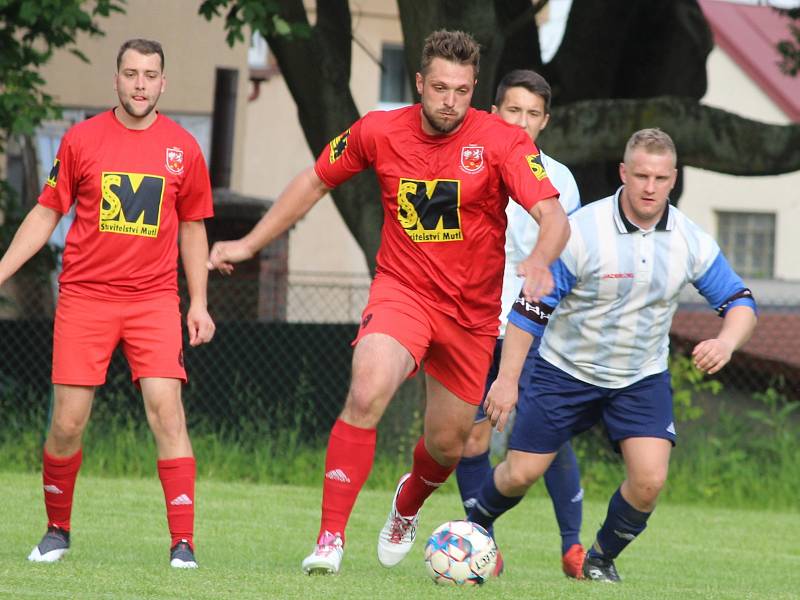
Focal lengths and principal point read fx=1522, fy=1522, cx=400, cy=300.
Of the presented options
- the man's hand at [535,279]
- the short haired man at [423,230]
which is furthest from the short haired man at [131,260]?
the man's hand at [535,279]

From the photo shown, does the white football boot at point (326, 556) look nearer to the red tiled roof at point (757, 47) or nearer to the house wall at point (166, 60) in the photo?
the house wall at point (166, 60)

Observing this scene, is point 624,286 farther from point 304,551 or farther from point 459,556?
point 304,551

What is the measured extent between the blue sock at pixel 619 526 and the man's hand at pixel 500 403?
37.8 inches

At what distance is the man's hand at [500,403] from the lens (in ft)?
20.1

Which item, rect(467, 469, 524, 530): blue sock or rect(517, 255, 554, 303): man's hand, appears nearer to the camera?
rect(517, 255, 554, 303): man's hand

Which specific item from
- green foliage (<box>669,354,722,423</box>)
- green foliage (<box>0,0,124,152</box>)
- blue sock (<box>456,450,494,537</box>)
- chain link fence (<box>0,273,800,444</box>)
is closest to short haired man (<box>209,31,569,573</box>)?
blue sock (<box>456,450,494,537</box>)

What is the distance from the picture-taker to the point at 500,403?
20.2 ft

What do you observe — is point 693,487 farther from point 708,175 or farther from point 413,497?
point 708,175

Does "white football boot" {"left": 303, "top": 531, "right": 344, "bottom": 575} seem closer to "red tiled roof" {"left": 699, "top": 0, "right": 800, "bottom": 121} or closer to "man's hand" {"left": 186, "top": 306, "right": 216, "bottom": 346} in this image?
"man's hand" {"left": 186, "top": 306, "right": 216, "bottom": 346}

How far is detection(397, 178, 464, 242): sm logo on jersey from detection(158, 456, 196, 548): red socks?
1.42 meters

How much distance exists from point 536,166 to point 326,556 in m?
1.74

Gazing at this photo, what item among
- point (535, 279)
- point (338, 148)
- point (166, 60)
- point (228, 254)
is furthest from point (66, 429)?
point (166, 60)

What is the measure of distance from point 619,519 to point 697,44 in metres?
8.86

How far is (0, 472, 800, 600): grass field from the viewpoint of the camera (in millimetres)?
5641
